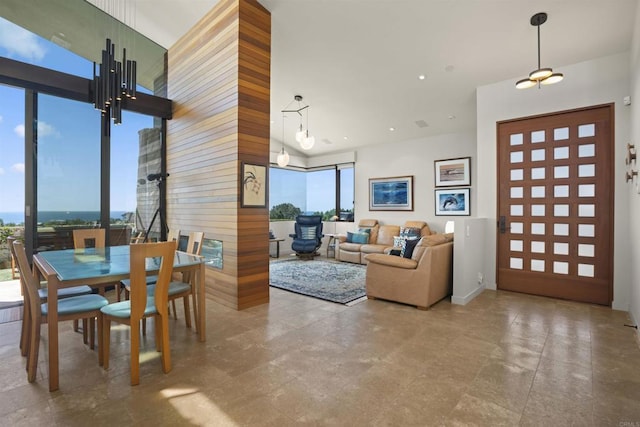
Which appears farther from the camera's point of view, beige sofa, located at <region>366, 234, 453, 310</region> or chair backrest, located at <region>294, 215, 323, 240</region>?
chair backrest, located at <region>294, 215, 323, 240</region>

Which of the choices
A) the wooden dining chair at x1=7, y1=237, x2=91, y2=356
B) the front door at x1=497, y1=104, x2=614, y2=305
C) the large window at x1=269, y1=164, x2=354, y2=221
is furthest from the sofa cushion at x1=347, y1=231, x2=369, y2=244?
the wooden dining chair at x1=7, y1=237, x2=91, y2=356

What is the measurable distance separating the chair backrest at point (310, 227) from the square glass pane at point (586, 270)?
16.3ft

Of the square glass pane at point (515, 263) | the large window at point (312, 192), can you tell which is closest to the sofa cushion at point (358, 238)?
the large window at point (312, 192)

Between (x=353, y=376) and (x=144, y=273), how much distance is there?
1632 mm

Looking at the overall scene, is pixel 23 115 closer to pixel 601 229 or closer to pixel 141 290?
pixel 141 290

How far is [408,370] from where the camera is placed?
87.7 inches

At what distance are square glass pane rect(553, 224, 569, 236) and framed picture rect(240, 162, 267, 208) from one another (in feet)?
13.0

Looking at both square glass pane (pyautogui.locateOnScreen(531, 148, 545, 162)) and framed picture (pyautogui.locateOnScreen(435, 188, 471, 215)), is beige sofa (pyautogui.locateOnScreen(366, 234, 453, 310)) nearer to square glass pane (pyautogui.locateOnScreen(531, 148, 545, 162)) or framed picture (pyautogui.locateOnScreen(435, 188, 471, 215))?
square glass pane (pyautogui.locateOnScreen(531, 148, 545, 162))

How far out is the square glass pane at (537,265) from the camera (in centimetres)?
421

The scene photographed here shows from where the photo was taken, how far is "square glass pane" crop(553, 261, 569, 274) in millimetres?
4035

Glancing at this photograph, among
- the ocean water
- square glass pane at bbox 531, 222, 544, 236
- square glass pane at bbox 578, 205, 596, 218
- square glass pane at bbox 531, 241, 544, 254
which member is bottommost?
square glass pane at bbox 531, 241, 544, 254

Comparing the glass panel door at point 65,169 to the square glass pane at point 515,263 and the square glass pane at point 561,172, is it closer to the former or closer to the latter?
the square glass pane at point 515,263

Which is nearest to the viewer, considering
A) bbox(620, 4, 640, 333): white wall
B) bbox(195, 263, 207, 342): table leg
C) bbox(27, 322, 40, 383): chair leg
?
bbox(27, 322, 40, 383): chair leg

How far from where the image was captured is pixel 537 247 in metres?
4.24
